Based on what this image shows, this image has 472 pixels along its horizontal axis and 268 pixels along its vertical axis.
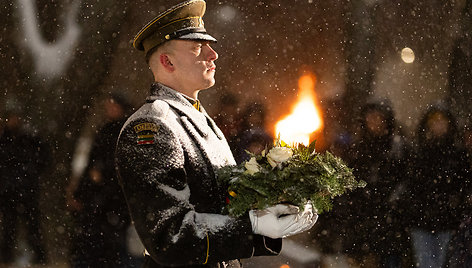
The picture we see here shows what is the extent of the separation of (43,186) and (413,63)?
267 cm

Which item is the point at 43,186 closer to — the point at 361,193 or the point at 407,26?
the point at 361,193

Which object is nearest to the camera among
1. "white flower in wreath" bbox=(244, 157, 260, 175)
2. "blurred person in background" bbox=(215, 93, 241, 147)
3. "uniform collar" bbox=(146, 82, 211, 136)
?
"white flower in wreath" bbox=(244, 157, 260, 175)

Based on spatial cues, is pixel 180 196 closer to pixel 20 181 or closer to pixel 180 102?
pixel 180 102

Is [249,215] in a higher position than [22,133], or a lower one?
higher

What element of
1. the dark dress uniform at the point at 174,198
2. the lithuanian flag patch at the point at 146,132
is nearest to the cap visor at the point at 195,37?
the dark dress uniform at the point at 174,198

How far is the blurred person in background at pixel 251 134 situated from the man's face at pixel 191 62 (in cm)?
121

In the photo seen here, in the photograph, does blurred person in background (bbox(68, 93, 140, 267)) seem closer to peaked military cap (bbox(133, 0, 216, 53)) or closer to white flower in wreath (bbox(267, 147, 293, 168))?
peaked military cap (bbox(133, 0, 216, 53))

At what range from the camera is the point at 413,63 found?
3693 mm

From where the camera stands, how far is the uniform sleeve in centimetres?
170

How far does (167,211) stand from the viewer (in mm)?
1699

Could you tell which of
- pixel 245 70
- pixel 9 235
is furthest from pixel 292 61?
pixel 9 235

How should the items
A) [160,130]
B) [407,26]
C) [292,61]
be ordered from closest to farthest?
[160,130] → [292,61] → [407,26]

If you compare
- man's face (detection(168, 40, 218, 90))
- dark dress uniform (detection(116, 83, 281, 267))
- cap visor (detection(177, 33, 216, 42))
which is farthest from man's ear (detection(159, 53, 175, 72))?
dark dress uniform (detection(116, 83, 281, 267))

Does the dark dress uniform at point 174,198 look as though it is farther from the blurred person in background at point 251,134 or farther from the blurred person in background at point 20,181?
the blurred person in background at point 20,181
